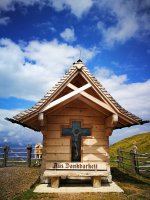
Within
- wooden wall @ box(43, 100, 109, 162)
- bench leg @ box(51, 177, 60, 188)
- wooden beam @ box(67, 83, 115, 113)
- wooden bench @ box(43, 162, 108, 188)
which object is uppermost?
wooden beam @ box(67, 83, 115, 113)

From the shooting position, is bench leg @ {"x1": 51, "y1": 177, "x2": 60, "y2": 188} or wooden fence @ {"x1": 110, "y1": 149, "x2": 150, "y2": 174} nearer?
bench leg @ {"x1": 51, "y1": 177, "x2": 60, "y2": 188}

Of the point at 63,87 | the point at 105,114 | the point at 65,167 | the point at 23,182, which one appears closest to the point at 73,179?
the point at 65,167

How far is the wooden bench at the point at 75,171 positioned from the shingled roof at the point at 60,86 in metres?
2.50

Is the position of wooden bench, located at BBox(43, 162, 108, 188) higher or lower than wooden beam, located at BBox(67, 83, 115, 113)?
lower

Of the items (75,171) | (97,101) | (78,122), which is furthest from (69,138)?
(97,101)

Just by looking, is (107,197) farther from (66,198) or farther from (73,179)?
(73,179)

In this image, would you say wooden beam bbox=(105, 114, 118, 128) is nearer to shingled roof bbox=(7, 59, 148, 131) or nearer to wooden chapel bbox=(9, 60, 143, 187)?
wooden chapel bbox=(9, 60, 143, 187)

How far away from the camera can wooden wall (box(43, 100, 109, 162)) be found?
11.0 m

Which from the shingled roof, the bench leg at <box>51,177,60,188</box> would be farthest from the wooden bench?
the shingled roof

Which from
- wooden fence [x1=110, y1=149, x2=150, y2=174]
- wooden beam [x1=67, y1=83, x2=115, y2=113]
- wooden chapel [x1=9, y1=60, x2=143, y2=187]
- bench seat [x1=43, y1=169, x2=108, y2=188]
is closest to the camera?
bench seat [x1=43, y1=169, x2=108, y2=188]

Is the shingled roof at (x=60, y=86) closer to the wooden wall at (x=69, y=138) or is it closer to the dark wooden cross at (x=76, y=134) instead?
the wooden wall at (x=69, y=138)

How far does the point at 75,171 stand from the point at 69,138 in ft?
5.63

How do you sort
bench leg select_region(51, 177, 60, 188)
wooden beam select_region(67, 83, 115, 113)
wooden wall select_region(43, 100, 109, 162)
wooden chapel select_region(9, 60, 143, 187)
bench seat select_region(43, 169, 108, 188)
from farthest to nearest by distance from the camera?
wooden wall select_region(43, 100, 109, 162) → wooden chapel select_region(9, 60, 143, 187) → wooden beam select_region(67, 83, 115, 113) → bench leg select_region(51, 177, 60, 188) → bench seat select_region(43, 169, 108, 188)

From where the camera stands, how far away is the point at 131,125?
11.5 metres
